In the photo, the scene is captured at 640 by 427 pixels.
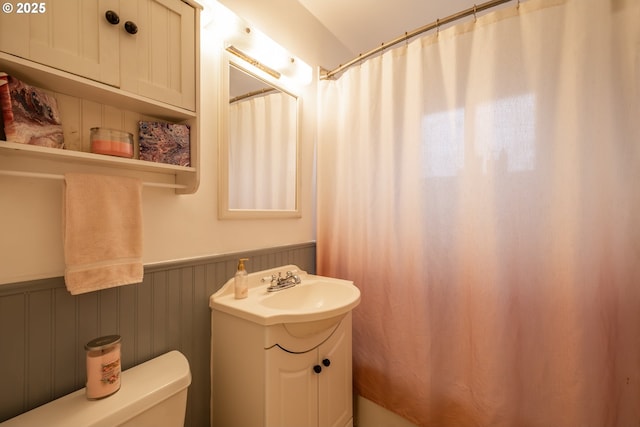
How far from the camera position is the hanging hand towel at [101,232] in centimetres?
74

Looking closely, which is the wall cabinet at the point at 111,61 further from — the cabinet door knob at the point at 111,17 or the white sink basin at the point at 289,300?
the white sink basin at the point at 289,300

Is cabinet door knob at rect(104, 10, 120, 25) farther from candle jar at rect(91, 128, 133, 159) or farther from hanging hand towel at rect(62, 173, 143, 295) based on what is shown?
hanging hand towel at rect(62, 173, 143, 295)

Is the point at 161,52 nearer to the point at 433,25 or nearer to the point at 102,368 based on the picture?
the point at 102,368

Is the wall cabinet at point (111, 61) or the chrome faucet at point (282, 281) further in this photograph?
the chrome faucet at point (282, 281)

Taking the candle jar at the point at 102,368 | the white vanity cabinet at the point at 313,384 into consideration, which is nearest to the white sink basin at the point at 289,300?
the white vanity cabinet at the point at 313,384

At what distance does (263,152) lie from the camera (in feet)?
4.67

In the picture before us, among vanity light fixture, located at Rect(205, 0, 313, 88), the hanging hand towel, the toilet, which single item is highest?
vanity light fixture, located at Rect(205, 0, 313, 88)

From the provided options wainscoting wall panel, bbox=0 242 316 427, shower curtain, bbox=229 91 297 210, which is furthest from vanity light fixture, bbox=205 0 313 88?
wainscoting wall panel, bbox=0 242 316 427

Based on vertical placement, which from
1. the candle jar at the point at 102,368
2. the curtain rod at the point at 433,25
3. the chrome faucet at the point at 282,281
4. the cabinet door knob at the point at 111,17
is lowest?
the candle jar at the point at 102,368

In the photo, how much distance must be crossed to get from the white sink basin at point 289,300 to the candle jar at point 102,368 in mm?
379

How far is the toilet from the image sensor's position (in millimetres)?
686

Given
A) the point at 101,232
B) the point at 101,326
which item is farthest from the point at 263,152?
the point at 101,326

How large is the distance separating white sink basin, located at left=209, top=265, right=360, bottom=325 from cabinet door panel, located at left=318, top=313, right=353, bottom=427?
0.17 meters

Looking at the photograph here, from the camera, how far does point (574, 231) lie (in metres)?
0.99
